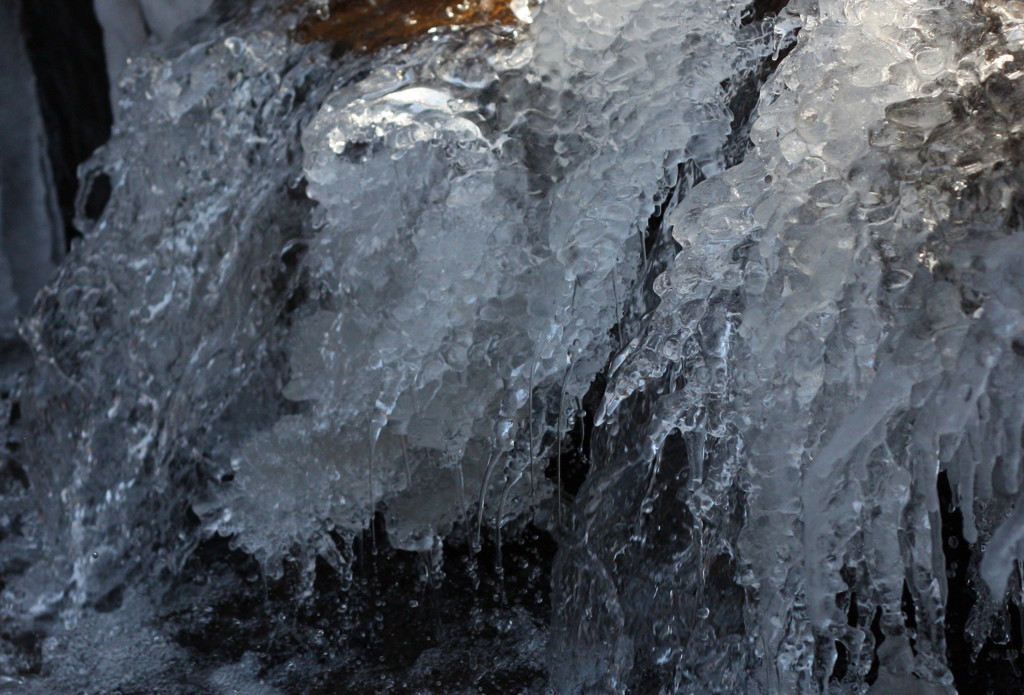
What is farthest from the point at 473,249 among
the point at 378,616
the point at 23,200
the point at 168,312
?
the point at 23,200

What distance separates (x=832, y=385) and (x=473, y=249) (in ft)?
2.14

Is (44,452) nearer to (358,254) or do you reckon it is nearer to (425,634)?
(358,254)

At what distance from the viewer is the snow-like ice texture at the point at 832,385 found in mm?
1203

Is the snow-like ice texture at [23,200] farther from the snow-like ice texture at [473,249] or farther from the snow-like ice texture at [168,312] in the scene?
the snow-like ice texture at [473,249]

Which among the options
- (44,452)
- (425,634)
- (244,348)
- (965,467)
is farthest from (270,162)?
(965,467)

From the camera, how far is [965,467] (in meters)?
1.22

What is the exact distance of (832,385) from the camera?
126 cm

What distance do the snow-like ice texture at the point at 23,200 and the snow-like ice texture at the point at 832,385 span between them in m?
2.21

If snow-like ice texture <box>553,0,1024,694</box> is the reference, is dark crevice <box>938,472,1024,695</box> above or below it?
below

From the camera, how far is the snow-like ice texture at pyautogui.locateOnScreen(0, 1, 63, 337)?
306 cm

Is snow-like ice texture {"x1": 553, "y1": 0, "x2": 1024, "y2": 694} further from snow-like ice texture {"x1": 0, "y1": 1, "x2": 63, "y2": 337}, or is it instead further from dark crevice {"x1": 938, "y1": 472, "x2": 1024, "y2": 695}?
snow-like ice texture {"x1": 0, "y1": 1, "x2": 63, "y2": 337}

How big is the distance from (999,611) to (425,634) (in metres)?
0.77

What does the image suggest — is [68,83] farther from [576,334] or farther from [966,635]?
[966,635]

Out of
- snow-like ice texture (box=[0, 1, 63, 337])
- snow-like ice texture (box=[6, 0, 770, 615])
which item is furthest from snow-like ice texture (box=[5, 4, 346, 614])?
snow-like ice texture (box=[0, 1, 63, 337])
